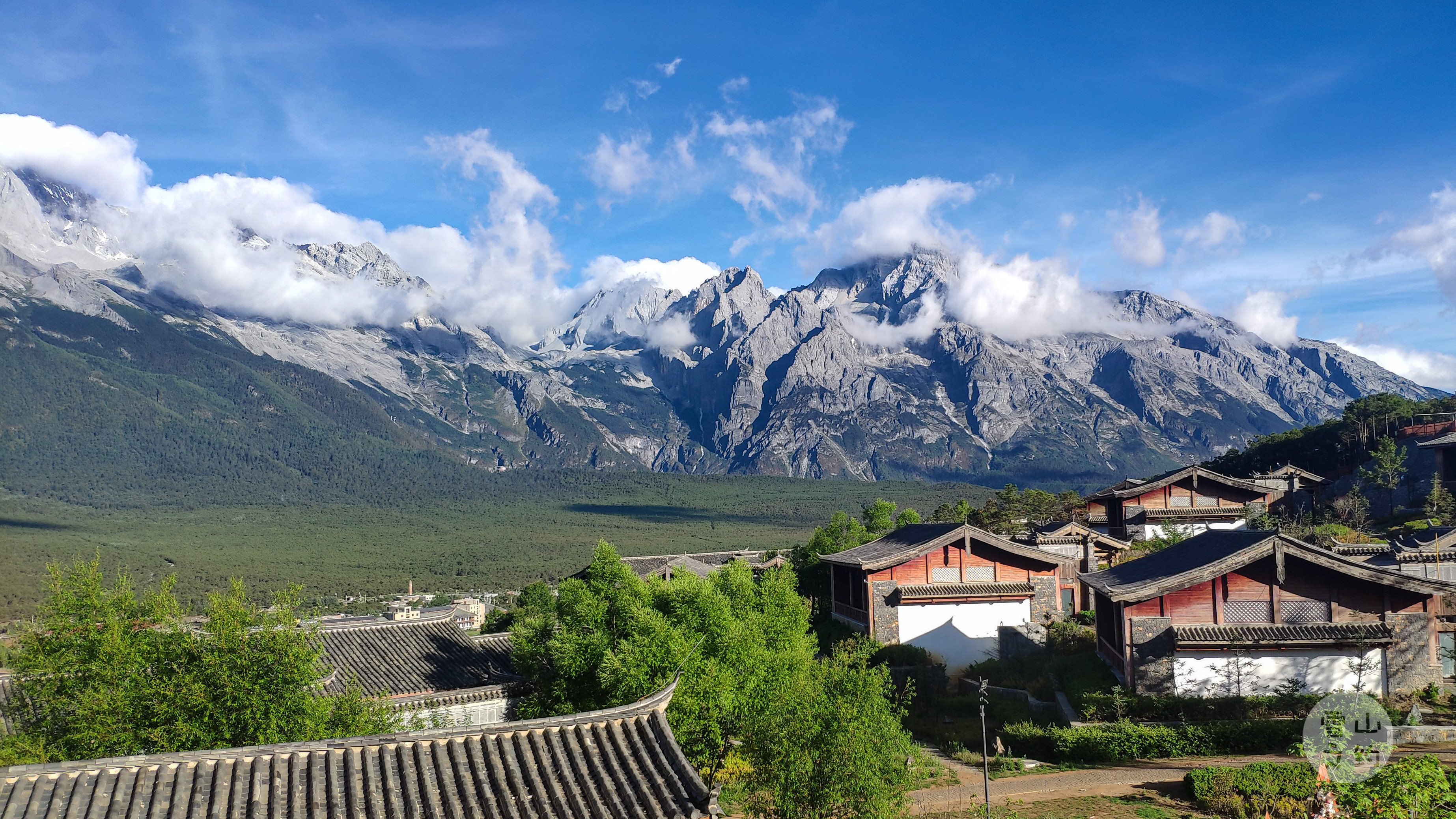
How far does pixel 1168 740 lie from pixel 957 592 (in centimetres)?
1511

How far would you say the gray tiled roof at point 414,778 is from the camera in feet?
35.3

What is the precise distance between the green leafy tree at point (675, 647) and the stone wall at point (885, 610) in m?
8.07

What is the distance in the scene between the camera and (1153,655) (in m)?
28.4

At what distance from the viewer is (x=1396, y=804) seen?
328 inches

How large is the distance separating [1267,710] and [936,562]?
16.5 meters

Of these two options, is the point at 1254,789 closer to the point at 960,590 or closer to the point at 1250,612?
the point at 1250,612

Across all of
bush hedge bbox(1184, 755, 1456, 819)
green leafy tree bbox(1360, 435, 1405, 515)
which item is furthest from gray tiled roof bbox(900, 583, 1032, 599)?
green leafy tree bbox(1360, 435, 1405, 515)

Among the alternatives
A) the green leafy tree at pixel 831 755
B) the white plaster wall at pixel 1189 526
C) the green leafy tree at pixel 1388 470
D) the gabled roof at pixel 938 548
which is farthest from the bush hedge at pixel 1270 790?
the green leafy tree at pixel 1388 470

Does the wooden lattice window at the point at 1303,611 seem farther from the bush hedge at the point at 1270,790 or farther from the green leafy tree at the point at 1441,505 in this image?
the green leafy tree at the point at 1441,505

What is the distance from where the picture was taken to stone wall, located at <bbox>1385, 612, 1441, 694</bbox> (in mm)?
27766

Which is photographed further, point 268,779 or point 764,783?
point 764,783

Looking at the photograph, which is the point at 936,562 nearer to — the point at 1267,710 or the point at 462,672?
the point at 1267,710

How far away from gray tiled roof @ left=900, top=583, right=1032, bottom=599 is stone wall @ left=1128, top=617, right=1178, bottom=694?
12147 mm

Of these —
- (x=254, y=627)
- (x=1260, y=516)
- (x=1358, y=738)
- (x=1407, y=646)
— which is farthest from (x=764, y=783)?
(x=1260, y=516)
